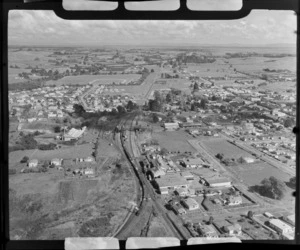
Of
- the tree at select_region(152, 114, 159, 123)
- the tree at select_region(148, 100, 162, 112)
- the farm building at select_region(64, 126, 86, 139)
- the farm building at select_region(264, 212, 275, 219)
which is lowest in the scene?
the farm building at select_region(264, 212, 275, 219)

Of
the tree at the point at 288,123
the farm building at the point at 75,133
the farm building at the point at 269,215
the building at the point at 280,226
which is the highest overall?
the tree at the point at 288,123

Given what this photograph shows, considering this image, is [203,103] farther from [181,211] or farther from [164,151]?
[181,211]

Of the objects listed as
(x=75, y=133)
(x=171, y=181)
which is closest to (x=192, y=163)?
(x=171, y=181)

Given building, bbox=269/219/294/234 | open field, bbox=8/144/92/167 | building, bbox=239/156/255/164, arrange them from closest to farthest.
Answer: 1. building, bbox=269/219/294/234
2. open field, bbox=8/144/92/167
3. building, bbox=239/156/255/164

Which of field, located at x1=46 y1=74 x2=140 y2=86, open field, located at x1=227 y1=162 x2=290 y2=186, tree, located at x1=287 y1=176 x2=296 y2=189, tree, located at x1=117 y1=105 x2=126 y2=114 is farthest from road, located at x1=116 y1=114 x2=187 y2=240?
tree, located at x1=287 y1=176 x2=296 y2=189

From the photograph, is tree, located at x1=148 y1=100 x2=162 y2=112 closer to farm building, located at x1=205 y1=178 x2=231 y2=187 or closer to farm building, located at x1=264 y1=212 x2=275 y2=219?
farm building, located at x1=205 y1=178 x2=231 y2=187

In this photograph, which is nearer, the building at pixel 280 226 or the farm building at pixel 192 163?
the building at pixel 280 226

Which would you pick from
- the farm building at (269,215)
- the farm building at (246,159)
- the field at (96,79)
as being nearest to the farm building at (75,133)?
the field at (96,79)

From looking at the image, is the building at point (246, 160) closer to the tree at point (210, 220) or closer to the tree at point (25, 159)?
→ the tree at point (210, 220)
